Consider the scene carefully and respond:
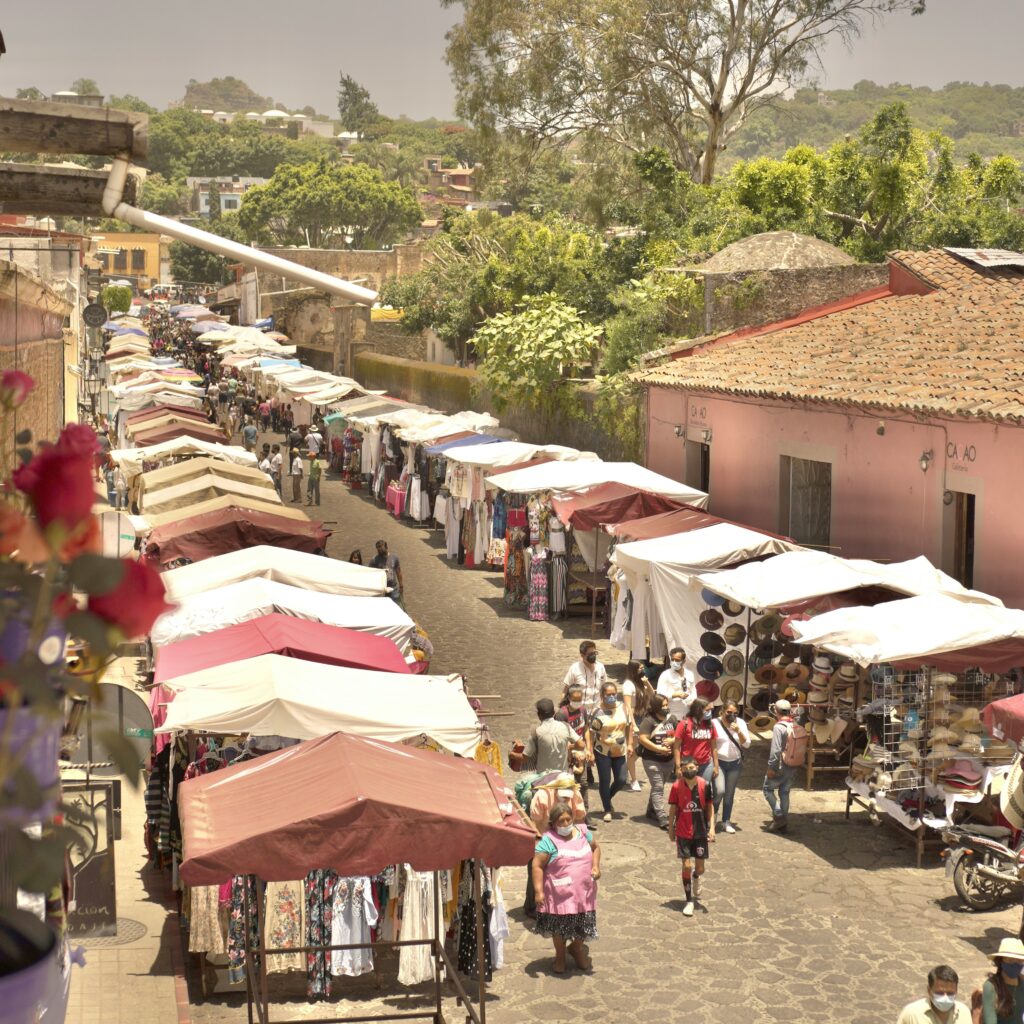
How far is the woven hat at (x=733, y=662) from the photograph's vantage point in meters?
16.4

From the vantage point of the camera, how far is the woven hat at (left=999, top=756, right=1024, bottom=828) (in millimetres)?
10766

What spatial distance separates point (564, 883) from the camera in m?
9.98

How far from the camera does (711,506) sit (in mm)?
24422

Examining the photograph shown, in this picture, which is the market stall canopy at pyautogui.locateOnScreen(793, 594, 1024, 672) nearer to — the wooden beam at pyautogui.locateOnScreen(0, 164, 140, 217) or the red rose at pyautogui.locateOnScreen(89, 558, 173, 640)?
the wooden beam at pyautogui.locateOnScreen(0, 164, 140, 217)

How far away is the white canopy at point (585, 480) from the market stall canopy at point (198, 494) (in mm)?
3343

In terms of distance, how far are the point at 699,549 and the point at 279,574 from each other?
4.77m

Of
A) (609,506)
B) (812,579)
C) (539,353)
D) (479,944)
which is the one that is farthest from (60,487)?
(539,353)

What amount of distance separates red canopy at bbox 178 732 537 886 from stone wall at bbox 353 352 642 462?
1918 centimetres

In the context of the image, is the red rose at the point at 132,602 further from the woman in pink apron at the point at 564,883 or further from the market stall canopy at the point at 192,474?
the market stall canopy at the point at 192,474

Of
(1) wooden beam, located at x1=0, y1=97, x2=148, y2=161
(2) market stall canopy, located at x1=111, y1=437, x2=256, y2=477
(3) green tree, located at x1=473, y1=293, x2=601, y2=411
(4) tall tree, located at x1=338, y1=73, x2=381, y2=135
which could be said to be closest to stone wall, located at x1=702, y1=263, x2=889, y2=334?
(3) green tree, located at x1=473, y1=293, x2=601, y2=411

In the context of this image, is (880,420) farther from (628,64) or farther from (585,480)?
(628,64)

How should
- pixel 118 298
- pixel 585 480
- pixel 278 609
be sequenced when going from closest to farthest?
pixel 278 609
pixel 585 480
pixel 118 298

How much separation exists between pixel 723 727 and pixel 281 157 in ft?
546

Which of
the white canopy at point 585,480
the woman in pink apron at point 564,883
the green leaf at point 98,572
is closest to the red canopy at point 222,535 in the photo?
the white canopy at point 585,480
